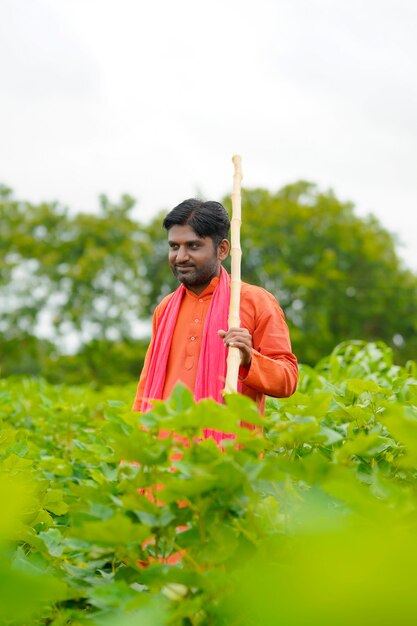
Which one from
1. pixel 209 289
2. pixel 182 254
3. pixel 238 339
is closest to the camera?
pixel 238 339

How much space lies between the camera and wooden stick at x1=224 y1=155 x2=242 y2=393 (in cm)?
281

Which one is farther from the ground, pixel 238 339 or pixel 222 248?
pixel 222 248

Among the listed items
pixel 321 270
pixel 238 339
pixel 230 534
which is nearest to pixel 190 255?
pixel 238 339

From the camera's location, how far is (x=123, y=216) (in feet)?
127

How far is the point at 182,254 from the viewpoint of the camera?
3.41m

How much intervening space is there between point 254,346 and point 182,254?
45 centimetres

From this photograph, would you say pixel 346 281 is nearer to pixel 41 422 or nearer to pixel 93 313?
pixel 93 313

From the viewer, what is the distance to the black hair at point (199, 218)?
11.3 feet

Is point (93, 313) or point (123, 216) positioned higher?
point (123, 216)

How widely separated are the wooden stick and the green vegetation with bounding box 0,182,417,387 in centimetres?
3112

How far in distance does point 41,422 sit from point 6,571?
4198 millimetres

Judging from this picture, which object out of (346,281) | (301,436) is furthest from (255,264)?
(301,436)

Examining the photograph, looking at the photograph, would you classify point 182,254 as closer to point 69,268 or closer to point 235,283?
point 235,283

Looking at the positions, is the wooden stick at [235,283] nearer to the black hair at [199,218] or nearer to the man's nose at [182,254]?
the black hair at [199,218]
